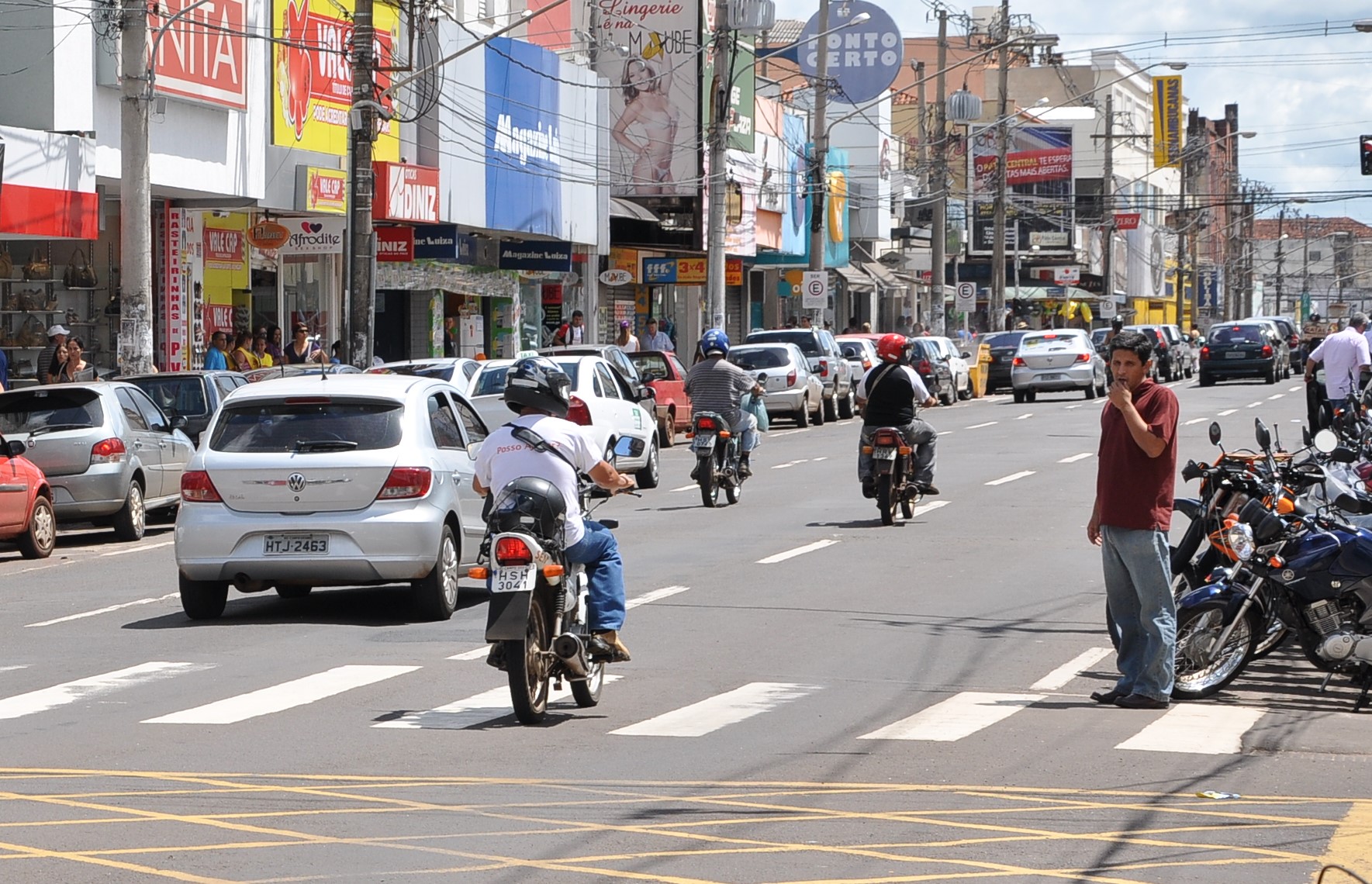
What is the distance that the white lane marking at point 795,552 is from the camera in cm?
1784

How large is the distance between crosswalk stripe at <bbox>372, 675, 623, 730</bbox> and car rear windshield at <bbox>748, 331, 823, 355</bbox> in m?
32.1

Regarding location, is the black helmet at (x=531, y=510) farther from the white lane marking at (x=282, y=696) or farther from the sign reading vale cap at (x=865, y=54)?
the sign reading vale cap at (x=865, y=54)

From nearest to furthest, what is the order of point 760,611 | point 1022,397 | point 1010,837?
point 1010,837 < point 760,611 < point 1022,397

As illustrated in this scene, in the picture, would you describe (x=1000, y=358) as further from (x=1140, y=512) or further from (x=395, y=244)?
(x=1140, y=512)

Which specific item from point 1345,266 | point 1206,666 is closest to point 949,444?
point 1206,666

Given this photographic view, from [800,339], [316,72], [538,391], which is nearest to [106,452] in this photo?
[538,391]

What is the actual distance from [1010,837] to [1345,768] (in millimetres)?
2349

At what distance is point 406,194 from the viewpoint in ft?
118

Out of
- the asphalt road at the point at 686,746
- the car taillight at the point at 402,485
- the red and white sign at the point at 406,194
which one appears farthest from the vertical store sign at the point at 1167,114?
the car taillight at the point at 402,485

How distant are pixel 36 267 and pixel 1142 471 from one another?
21873mm

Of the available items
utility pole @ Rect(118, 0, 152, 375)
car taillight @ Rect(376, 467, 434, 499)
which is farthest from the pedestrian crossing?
utility pole @ Rect(118, 0, 152, 375)

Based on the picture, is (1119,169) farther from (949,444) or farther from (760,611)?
(760,611)

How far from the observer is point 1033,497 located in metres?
23.7

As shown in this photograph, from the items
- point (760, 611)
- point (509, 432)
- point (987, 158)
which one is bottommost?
point (760, 611)
